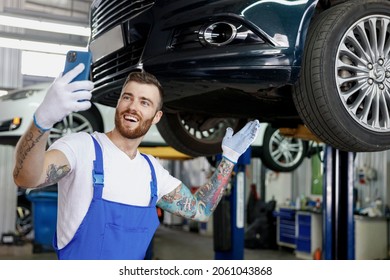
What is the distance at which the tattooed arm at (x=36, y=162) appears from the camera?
113 cm

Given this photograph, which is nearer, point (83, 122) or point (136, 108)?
point (136, 108)

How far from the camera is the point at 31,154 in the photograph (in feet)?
3.79

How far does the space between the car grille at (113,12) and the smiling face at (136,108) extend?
1.06 ft

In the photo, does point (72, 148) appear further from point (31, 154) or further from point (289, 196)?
point (289, 196)

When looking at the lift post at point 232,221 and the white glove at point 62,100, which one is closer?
the white glove at point 62,100

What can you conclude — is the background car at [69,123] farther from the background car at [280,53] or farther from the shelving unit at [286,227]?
the shelving unit at [286,227]

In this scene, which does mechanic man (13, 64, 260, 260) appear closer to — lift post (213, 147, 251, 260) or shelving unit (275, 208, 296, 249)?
lift post (213, 147, 251, 260)

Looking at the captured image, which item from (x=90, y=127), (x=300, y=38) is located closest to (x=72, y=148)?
(x=300, y=38)

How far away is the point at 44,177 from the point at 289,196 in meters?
6.39

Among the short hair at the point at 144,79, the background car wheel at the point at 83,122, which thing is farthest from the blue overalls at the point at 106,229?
the background car wheel at the point at 83,122

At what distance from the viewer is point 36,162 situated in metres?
1.18

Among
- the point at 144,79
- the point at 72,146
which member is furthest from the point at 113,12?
the point at 72,146

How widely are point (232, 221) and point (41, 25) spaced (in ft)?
6.82

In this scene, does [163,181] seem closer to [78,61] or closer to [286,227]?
[78,61]
